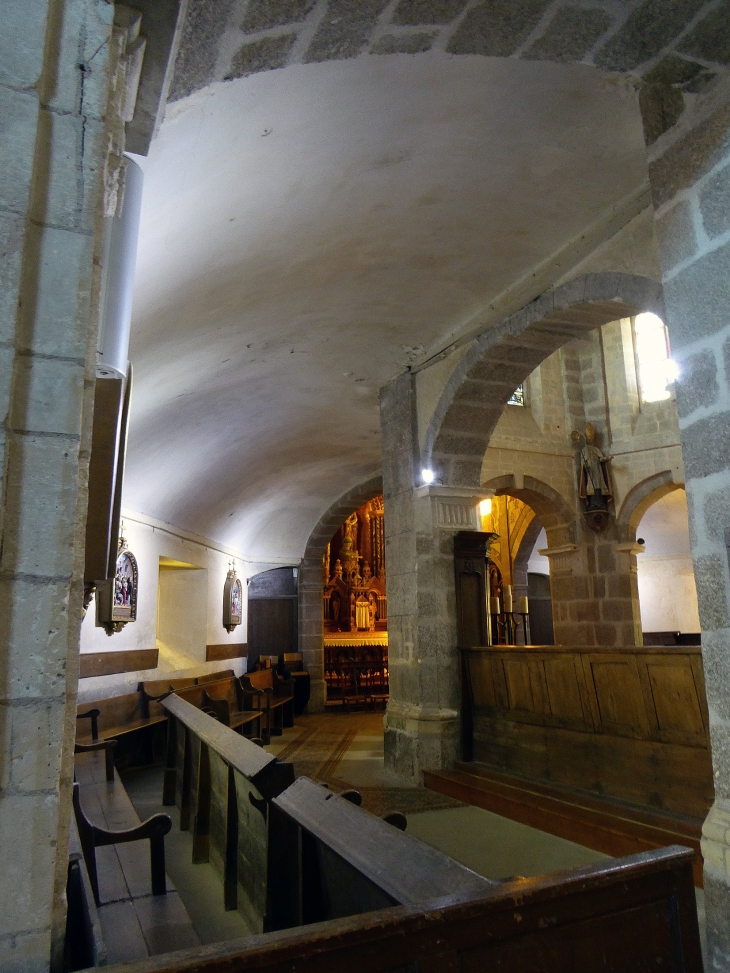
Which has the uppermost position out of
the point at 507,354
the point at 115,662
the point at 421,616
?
the point at 507,354

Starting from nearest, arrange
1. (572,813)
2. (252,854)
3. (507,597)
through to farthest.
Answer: (252,854) → (572,813) → (507,597)

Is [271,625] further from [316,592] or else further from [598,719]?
[598,719]

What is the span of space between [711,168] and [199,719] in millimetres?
4425

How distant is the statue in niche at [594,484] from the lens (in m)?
10.3

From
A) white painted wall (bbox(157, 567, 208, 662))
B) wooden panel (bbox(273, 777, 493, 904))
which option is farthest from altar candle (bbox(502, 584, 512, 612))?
wooden panel (bbox(273, 777, 493, 904))

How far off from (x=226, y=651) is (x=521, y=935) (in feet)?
32.6

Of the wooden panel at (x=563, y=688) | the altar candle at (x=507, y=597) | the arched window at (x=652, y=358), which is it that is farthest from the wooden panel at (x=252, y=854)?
the altar candle at (x=507, y=597)

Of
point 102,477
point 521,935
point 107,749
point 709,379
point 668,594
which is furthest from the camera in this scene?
point 668,594

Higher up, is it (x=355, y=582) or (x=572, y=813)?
(x=355, y=582)

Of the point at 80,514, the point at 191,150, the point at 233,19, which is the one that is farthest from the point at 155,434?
the point at 80,514

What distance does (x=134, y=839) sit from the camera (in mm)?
3057

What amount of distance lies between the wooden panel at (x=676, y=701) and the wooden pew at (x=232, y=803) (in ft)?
8.08

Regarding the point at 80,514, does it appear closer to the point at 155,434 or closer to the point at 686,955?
the point at 686,955

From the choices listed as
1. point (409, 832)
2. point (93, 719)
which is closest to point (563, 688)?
point (409, 832)
